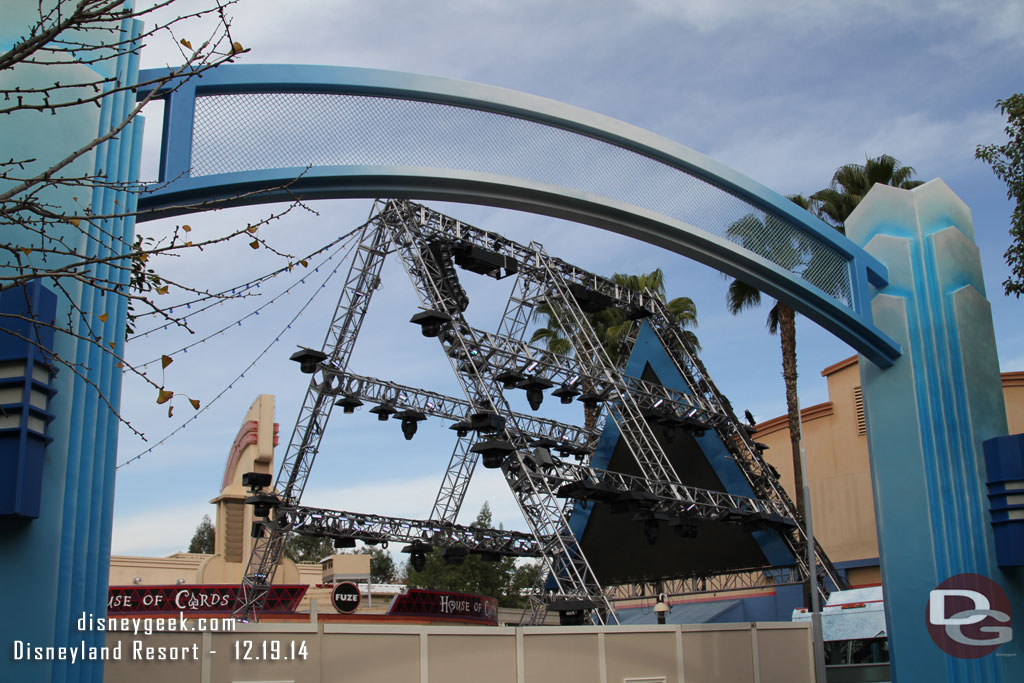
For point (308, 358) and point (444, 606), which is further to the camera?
point (444, 606)

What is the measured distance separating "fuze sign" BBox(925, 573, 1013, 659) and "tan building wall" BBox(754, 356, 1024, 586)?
22952mm

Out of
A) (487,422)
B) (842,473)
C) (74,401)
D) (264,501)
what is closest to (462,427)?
(487,422)

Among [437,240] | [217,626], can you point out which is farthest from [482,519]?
[217,626]

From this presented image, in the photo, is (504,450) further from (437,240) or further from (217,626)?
(217,626)

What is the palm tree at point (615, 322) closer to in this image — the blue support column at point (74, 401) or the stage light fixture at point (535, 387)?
the stage light fixture at point (535, 387)

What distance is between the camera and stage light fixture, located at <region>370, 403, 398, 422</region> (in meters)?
28.1

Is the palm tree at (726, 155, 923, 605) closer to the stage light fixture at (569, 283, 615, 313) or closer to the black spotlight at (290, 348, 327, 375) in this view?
the stage light fixture at (569, 283, 615, 313)

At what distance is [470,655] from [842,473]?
81.6 ft

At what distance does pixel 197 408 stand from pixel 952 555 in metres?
8.62

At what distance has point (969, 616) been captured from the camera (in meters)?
10.3

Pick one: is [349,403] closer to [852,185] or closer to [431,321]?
[431,321]

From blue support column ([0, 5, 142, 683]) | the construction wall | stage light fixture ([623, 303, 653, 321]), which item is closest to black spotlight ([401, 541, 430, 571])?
stage light fixture ([623, 303, 653, 321])

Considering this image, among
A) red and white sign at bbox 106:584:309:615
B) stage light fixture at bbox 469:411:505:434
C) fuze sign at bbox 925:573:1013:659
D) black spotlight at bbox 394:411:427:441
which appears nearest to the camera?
fuze sign at bbox 925:573:1013:659

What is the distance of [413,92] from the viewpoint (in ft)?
26.6
